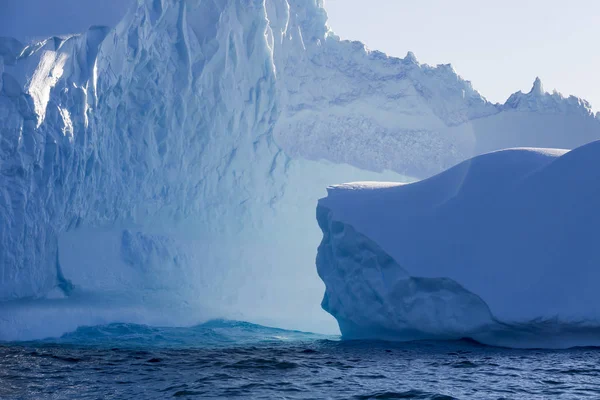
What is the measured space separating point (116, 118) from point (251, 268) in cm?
509

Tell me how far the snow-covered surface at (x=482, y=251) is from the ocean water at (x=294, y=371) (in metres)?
0.39

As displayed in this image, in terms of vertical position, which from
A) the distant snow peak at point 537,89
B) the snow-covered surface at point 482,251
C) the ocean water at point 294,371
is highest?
the distant snow peak at point 537,89

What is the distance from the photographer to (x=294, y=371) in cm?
753

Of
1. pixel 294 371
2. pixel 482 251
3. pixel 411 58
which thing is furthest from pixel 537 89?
pixel 294 371

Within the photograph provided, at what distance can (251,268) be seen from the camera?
55.8 feet

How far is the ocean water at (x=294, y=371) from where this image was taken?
612 centimetres

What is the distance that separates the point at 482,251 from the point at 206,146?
778 cm

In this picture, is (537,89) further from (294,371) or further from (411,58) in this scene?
(294,371)

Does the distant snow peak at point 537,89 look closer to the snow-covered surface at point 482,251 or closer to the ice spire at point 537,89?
the ice spire at point 537,89

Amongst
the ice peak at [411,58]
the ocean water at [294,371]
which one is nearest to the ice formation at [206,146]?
the ice peak at [411,58]

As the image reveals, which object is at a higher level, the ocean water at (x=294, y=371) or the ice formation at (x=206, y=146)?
the ice formation at (x=206, y=146)

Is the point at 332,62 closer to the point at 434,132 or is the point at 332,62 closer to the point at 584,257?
the point at 434,132

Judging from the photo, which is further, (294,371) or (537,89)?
(537,89)

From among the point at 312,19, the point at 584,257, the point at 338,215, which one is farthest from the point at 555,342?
the point at 312,19
